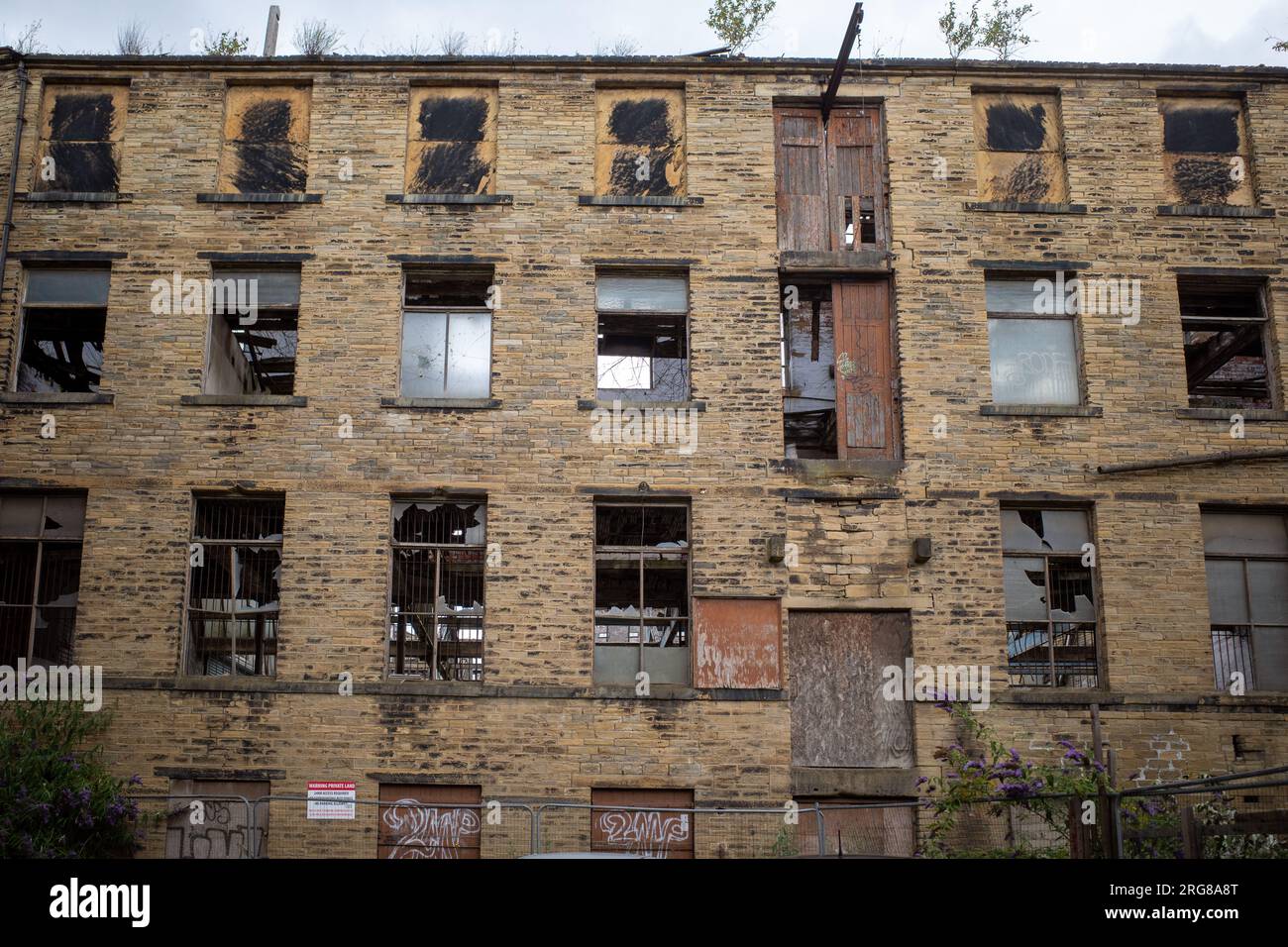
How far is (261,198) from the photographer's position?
1695 centimetres

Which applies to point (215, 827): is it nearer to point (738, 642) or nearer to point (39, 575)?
point (39, 575)

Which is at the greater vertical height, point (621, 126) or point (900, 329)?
point (621, 126)

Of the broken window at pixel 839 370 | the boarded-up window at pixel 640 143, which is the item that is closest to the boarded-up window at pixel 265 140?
the boarded-up window at pixel 640 143

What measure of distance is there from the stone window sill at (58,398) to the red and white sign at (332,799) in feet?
19.5

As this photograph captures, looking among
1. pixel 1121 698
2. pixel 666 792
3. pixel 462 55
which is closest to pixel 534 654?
pixel 666 792

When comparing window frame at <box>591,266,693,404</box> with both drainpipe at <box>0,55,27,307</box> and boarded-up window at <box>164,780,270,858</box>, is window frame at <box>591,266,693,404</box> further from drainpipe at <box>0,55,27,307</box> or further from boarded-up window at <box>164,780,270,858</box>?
drainpipe at <box>0,55,27,307</box>

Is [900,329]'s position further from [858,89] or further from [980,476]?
[858,89]

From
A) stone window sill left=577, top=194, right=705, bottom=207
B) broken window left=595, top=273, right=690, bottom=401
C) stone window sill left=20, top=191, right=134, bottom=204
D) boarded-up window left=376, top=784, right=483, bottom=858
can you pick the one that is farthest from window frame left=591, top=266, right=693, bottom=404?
stone window sill left=20, top=191, right=134, bottom=204

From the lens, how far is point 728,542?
623 inches

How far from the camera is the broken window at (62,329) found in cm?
1678

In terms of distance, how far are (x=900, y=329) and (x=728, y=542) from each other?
3830mm

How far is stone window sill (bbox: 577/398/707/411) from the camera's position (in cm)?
1623

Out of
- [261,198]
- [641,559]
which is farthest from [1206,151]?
[261,198]
